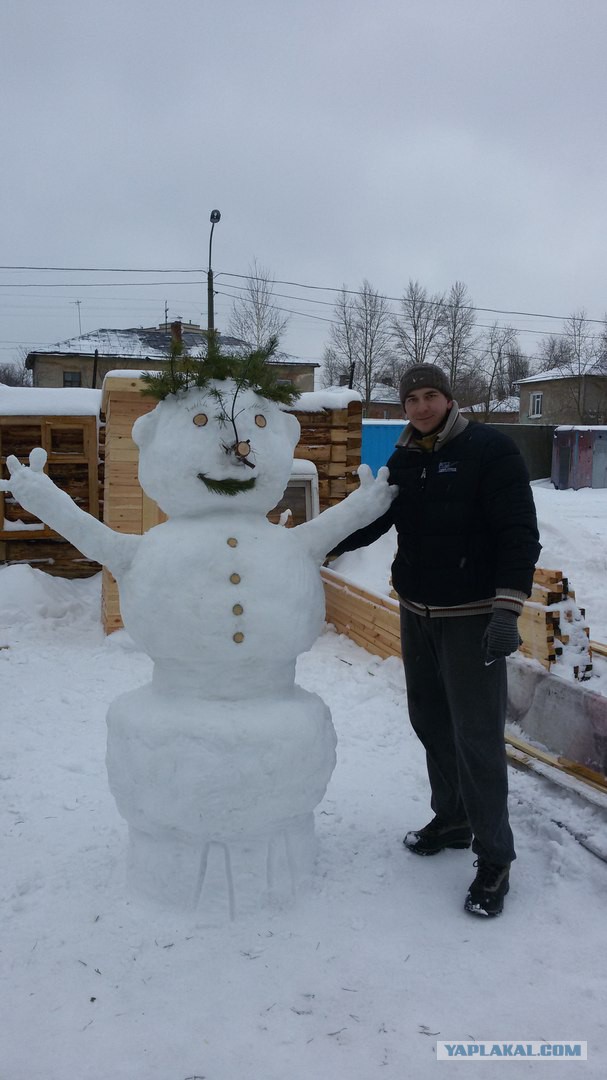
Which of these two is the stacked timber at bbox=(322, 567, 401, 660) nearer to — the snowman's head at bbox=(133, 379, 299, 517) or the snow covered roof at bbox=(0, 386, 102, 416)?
the snowman's head at bbox=(133, 379, 299, 517)

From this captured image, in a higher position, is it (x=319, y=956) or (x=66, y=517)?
(x=66, y=517)

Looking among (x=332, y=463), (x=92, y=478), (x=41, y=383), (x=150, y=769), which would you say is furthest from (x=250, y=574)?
(x=41, y=383)

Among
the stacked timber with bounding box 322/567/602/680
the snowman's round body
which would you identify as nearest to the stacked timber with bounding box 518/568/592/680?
the stacked timber with bounding box 322/567/602/680

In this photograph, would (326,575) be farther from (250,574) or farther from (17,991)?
(17,991)

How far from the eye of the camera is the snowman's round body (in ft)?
8.16

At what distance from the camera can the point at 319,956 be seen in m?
2.42

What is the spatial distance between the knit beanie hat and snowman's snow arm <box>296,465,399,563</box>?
346 mm

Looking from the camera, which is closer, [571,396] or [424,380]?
[424,380]

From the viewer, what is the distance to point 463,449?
2.75 m

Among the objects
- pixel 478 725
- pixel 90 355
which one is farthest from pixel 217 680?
pixel 90 355

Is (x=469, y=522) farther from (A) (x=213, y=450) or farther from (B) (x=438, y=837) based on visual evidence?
(B) (x=438, y=837)

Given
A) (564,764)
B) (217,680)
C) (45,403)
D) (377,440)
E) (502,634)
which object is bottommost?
(564,764)

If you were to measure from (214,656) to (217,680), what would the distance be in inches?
4.3

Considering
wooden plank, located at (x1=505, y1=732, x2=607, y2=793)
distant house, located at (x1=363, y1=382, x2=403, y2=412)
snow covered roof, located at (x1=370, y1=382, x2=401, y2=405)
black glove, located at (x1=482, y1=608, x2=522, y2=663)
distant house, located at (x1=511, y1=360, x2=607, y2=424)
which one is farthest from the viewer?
snow covered roof, located at (x1=370, y1=382, x2=401, y2=405)
